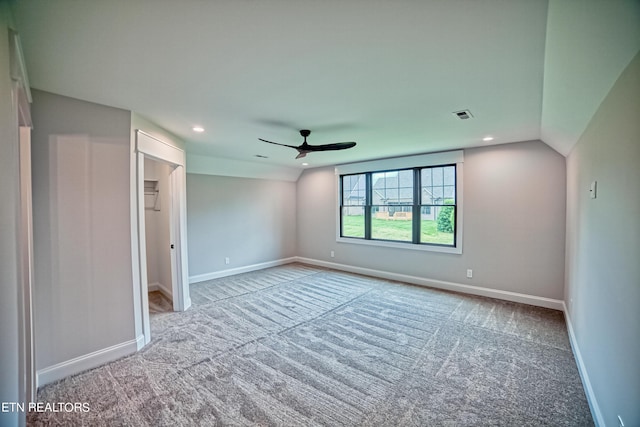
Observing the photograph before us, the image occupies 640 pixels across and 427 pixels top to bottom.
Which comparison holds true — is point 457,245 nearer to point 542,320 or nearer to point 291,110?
point 542,320

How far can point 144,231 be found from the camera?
2938mm

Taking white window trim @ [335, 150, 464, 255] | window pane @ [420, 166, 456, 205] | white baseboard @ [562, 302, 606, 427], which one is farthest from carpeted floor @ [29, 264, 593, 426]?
window pane @ [420, 166, 456, 205]

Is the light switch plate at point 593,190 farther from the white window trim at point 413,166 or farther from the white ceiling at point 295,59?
the white window trim at point 413,166

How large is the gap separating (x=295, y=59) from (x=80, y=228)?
2.38 metres

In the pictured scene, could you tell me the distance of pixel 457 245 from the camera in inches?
184

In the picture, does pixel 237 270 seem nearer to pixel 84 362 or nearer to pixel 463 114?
pixel 84 362

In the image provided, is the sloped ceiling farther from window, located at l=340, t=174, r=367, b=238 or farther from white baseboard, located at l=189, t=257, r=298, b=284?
white baseboard, located at l=189, t=257, r=298, b=284

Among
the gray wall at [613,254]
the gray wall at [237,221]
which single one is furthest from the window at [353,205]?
the gray wall at [613,254]

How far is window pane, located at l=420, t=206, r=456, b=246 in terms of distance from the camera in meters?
4.82

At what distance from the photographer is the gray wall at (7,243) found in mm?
1142

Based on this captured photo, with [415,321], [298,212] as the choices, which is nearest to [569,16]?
[415,321]

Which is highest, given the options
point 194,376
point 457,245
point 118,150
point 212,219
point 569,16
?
point 569,16

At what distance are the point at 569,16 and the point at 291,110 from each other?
6.81 ft

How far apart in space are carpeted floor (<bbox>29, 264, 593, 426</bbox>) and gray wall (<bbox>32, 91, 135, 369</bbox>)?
0.39 meters
